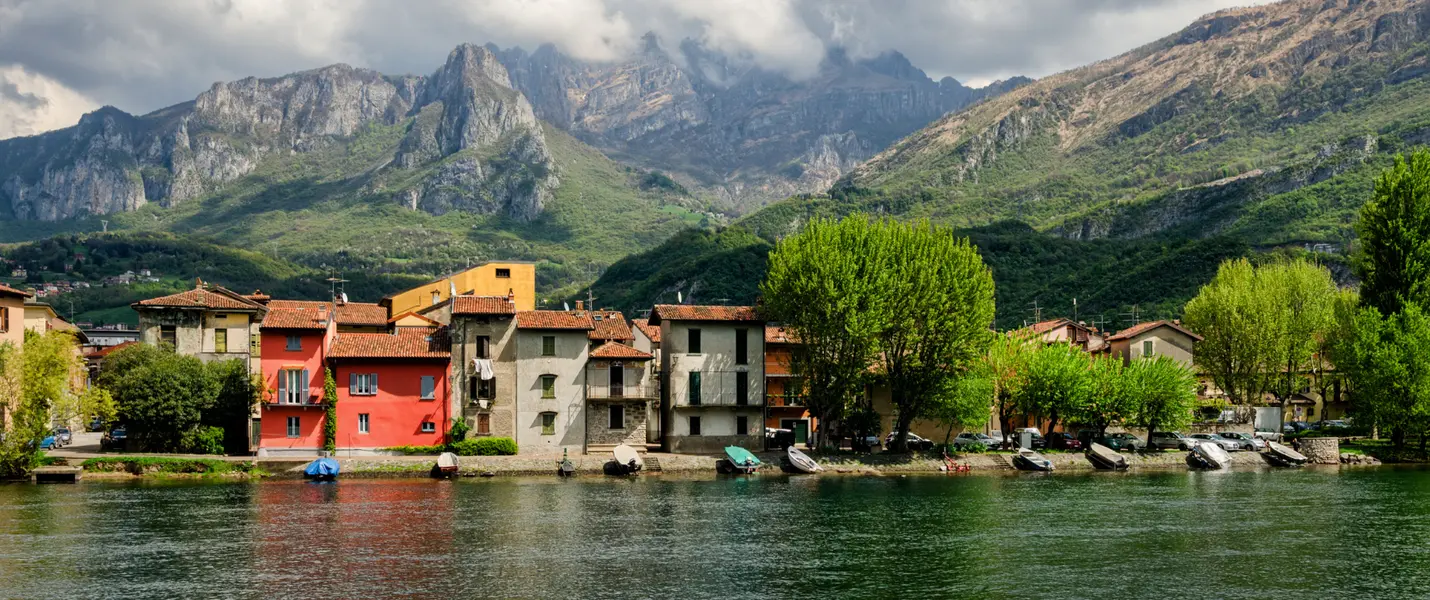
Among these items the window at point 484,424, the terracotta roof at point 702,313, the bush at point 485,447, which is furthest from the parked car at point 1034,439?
the window at point 484,424

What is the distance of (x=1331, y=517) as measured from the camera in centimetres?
5738

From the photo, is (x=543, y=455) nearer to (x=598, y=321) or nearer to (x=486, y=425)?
(x=486, y=425)

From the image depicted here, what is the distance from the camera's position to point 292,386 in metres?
79.6

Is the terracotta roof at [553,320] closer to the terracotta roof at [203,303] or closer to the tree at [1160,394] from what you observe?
the terracotta roof at [203,303]

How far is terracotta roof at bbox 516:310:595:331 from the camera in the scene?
3295 inches

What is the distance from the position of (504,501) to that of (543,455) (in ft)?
57.3

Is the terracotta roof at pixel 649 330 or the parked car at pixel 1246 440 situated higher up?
the terracotta roof at pixel 649 330

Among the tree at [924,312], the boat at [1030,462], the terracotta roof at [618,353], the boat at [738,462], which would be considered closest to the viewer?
the boat at [738,462]

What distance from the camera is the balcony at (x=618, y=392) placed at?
8369 cm

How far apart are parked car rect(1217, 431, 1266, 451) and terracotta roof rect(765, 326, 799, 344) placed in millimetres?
34134

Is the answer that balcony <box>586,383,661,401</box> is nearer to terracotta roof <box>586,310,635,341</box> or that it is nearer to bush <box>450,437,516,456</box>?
terracotta roof <box>586,310,635,341</box>

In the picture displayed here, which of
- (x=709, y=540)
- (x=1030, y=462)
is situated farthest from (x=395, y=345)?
(x=1030, y=462)

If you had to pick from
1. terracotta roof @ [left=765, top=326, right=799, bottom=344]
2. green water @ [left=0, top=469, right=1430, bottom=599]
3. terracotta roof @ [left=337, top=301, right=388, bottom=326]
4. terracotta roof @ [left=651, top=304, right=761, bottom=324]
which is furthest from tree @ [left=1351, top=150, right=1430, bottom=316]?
terracotta roof @ [left=337, top=301, right=388, bottom=326]

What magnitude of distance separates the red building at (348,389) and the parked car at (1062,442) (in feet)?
141
